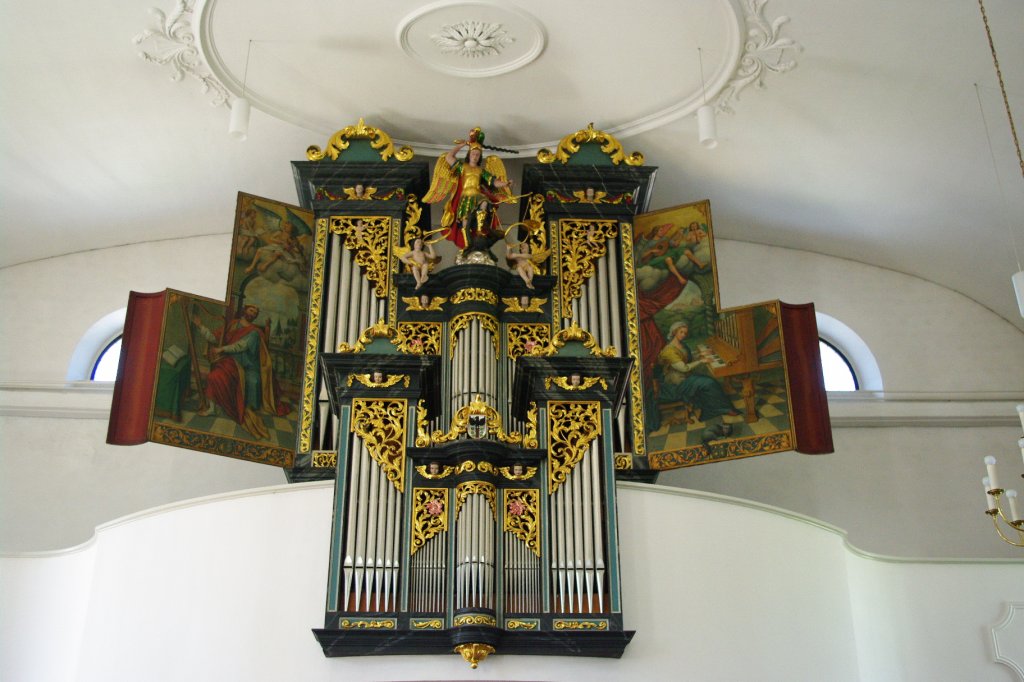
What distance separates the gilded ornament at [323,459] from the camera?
11.0 m

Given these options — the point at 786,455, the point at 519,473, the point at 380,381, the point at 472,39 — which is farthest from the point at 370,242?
the point at 786,455

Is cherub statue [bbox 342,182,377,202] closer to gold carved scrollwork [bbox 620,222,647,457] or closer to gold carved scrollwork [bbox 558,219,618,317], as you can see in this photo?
gold carved scrollwork [bbox 558,219,618,317]

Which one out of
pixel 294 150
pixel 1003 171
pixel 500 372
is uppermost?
pixel 294 150

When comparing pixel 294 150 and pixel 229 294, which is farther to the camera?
pixel 294 150

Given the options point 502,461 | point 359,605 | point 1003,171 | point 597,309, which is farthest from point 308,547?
point 1003,171

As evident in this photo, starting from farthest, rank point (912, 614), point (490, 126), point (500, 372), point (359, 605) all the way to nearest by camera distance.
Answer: point (490, 126) → point (500, 372) → point (912, 614) → point (359, 605)

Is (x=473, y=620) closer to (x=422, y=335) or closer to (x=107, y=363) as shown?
(x=422, y=335)

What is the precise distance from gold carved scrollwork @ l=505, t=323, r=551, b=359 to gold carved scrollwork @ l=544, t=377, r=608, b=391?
7.06 ft

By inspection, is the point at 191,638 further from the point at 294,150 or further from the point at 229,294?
the point at 294,150

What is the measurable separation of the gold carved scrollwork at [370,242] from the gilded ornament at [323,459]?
180 cm

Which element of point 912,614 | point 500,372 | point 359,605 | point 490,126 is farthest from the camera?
point 490,126

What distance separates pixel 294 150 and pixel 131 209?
203cm

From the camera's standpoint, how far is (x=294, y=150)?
12.8 m

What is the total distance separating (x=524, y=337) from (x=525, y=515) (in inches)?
119
